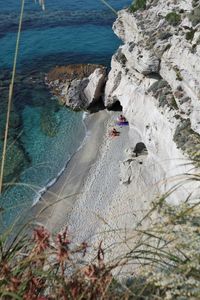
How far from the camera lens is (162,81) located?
2864cm

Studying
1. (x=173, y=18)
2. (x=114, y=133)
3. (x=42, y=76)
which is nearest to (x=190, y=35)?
(x=173, y=18)

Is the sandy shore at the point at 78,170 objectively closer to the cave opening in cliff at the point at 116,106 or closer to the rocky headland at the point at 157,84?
the cave opening in cliff at the point at 116,106

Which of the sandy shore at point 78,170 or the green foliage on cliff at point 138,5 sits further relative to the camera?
the green foliage on cliff at point 138,5

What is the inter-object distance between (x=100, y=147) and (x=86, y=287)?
29904mm

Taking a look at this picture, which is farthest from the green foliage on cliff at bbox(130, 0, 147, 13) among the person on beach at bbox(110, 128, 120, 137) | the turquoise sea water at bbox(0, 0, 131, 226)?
the person on beach at bbox(110, 128, 120, 137)

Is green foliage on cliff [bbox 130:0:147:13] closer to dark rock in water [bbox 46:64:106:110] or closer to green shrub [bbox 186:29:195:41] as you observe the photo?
dark rock in water [bbox 46:64:106:110]

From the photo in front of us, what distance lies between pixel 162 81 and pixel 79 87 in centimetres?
1129

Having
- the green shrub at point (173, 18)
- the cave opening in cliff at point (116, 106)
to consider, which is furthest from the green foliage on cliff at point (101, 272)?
the cave opening in cliff at point (116, 106)

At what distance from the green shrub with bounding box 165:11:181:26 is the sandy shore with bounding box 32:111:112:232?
360 inches

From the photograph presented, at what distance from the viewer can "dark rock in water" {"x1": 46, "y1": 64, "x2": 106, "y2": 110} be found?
3753 cm

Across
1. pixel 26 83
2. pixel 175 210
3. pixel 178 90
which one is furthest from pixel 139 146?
pixel 175 210

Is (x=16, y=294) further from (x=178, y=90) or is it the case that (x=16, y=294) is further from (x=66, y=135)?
(x=66, y=135)

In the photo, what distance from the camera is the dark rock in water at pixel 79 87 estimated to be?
1478 inches

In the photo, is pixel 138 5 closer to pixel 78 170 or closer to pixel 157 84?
pixel 157 84
